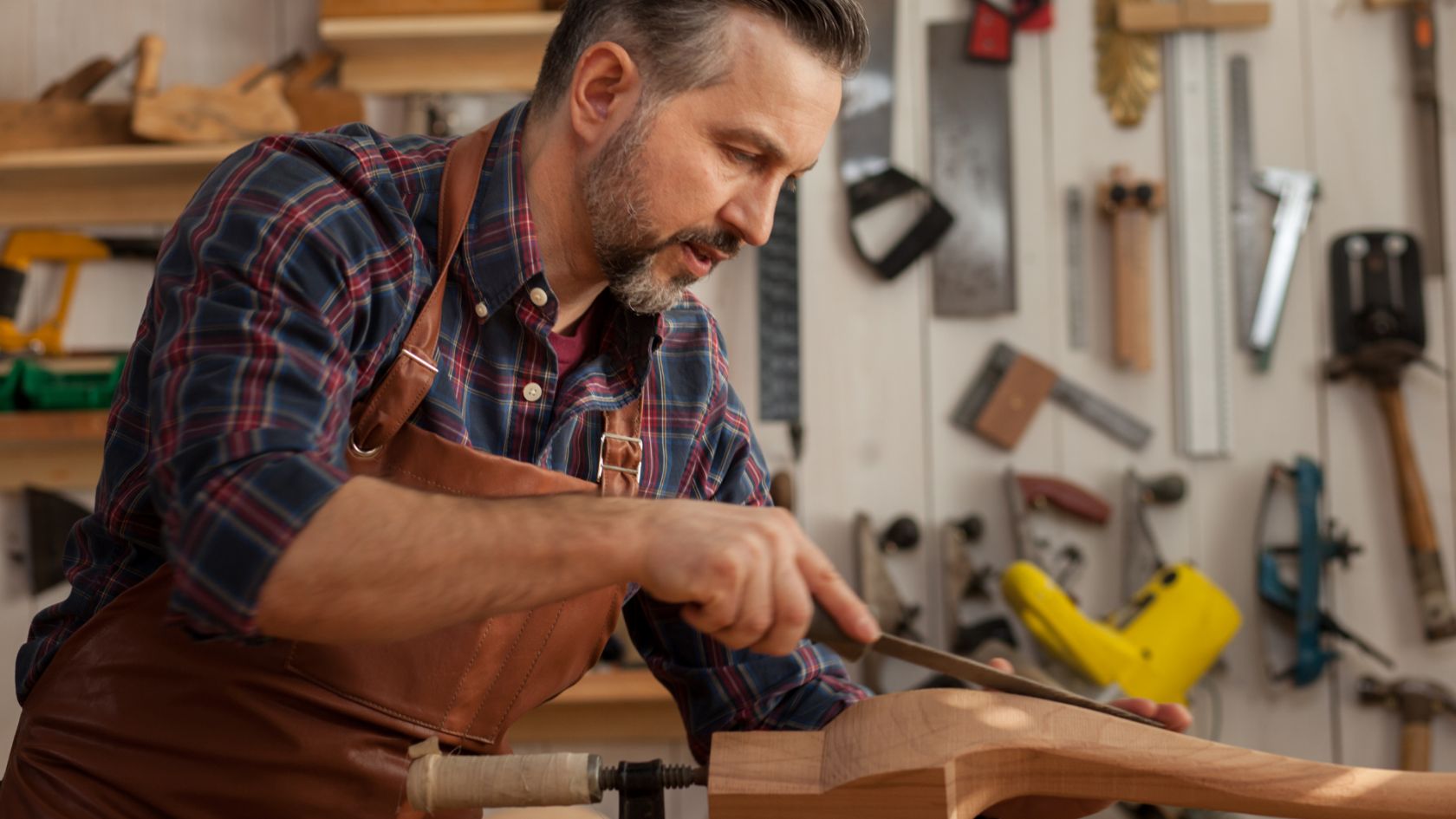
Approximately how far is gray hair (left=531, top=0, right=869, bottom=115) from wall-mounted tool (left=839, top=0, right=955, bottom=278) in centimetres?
154

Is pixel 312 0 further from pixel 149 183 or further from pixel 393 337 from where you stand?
pixel 393 337

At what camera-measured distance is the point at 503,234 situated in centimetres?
127

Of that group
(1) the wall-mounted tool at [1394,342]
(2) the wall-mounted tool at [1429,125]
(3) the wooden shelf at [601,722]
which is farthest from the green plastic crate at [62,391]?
(2) the wall-mounted tool at [1429,125]

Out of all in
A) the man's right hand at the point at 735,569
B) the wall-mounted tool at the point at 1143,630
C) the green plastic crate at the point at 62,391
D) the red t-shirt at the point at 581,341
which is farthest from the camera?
the green plastic crate at the point at 62,391

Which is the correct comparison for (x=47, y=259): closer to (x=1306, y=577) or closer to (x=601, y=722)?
(x=601, y=722)

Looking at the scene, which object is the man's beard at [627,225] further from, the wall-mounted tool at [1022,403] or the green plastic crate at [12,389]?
the green plastic crate at [12,389]

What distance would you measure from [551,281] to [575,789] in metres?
0.60

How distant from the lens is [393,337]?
1156 mm

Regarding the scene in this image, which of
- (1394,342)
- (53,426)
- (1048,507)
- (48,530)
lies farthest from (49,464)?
(1394,342)

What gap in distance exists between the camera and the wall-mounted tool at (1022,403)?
281 centimetres

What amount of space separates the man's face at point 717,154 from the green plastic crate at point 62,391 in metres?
1.74

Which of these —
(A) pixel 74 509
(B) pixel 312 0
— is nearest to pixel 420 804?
(A) pixel 74 509

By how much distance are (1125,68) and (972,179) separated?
0.42 meters

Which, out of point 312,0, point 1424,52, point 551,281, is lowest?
point 551,281
